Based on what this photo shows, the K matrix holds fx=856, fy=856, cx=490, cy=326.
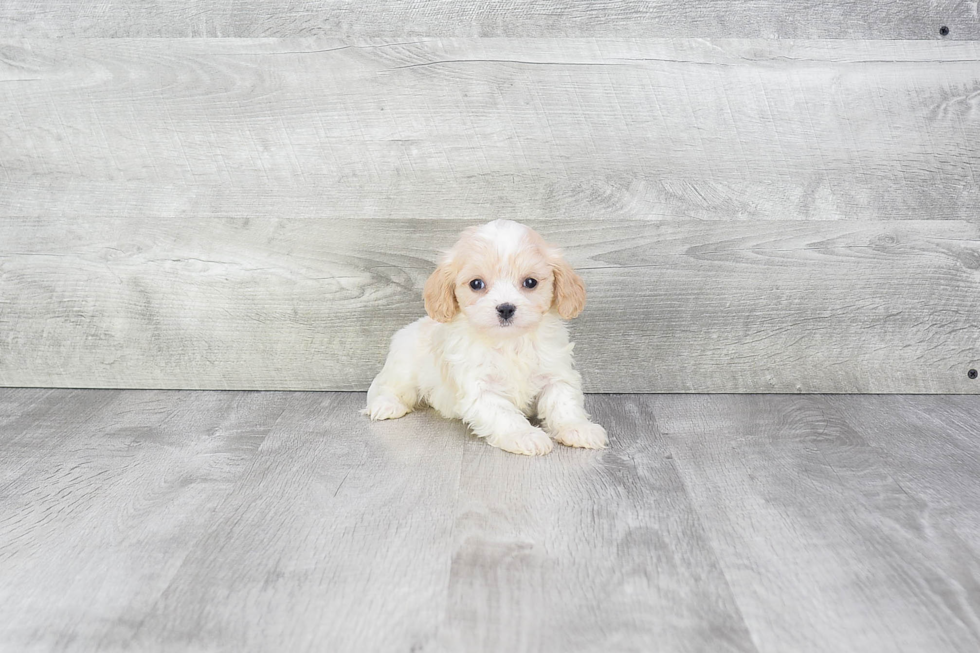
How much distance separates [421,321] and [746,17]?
1070mm

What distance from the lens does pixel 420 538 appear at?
1.34 m

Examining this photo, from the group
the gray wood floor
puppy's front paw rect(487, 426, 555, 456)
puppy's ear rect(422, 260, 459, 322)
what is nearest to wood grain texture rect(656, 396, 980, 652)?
the gray wood floor

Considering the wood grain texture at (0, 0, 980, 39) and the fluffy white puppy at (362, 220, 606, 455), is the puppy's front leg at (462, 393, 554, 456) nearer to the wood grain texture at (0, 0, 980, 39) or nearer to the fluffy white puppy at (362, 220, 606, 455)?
the fluffy white puppy at (362, 220, 606, 455)

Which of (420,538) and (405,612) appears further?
Answer: (420,538)

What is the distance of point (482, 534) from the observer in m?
1.35

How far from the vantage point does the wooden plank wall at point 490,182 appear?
6.79ft

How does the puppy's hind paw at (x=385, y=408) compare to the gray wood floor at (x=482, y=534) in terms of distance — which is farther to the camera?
the puppy's hind paw at (x=385, y=408)

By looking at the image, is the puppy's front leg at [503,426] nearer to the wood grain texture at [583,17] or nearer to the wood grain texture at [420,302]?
the wood grain texture at [420,302]

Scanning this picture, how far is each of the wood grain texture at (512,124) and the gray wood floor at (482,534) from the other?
545mm

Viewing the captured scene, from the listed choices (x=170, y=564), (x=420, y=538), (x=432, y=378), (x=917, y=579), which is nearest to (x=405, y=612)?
(x=420, y=538)

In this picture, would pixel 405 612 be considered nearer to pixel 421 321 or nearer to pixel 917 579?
pixel 917 579

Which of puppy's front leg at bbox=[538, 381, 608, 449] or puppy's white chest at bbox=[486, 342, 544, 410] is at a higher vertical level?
puppy's white chest at bbox=[486, 342, 544, 410]

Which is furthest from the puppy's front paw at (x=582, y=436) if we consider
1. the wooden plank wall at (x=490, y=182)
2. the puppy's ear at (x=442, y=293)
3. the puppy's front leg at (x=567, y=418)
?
the wooden plank wall at (x=490, y=182)

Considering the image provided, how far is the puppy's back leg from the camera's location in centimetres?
199
